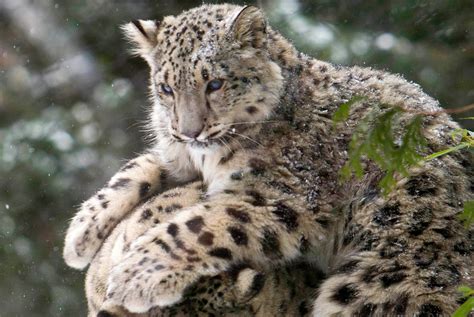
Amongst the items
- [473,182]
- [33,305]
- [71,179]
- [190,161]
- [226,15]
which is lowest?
[33,305]

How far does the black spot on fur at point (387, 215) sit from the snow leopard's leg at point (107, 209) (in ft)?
4.01

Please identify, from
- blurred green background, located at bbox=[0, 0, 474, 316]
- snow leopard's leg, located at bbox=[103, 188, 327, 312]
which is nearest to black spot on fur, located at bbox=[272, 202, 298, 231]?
snow leopard's leg, located at bbox=[103, 188, 327, 312]

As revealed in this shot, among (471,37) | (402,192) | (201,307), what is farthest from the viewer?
(471,37)

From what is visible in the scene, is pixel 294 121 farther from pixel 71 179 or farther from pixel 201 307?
pixel 71 179

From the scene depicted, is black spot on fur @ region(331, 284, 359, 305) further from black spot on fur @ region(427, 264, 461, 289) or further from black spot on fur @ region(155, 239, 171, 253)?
black spot on fur @ region(155, 239, 171, 253)

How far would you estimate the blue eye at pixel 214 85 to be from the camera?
15.1 ft

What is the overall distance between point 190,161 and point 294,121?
59 cm

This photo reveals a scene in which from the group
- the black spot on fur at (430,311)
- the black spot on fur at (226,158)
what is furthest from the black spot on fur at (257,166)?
the black spot on fur at (430,311)

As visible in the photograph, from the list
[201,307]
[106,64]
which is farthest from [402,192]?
[106,64]

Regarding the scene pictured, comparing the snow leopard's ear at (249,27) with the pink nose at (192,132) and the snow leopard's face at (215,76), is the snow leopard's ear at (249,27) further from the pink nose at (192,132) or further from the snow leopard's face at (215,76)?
the pink nose at (192,132)

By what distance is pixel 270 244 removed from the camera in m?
4.21

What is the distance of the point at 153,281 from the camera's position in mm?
3887

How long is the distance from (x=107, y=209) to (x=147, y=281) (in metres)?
0.84

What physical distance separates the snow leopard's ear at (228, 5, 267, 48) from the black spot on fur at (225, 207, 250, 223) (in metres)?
0.88
